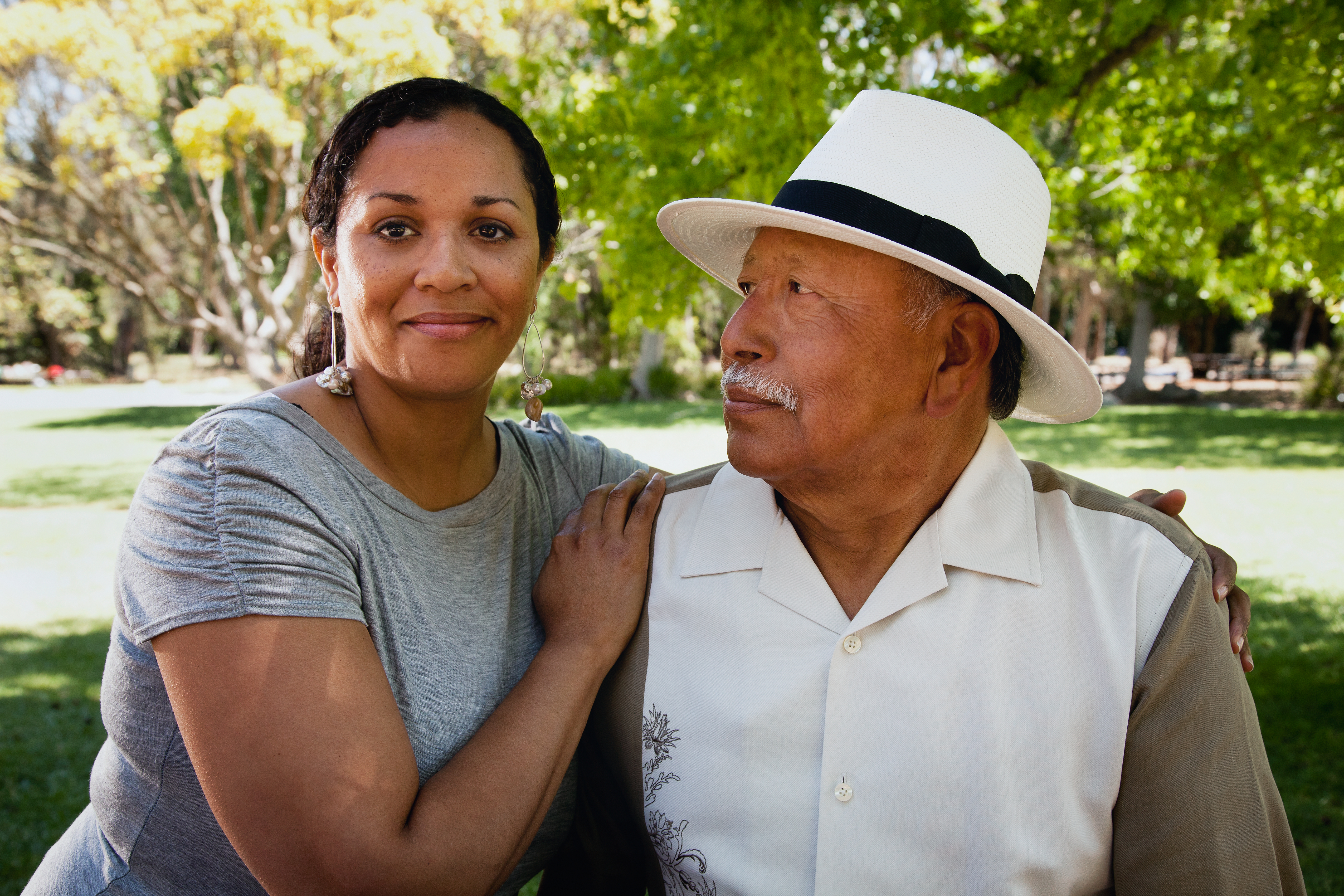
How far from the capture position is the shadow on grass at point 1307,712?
4266mm

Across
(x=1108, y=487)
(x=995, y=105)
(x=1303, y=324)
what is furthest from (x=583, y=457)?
(x=1303, y=324)

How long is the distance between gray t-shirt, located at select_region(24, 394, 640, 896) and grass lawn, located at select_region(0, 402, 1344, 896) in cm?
280

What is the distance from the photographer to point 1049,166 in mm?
6906

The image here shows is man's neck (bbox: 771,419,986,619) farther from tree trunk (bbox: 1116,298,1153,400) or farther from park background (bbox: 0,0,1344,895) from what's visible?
tree trunk (bbox: 1116,298,1153,400)

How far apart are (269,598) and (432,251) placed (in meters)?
0.82

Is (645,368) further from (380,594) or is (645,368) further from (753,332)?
(380,594)

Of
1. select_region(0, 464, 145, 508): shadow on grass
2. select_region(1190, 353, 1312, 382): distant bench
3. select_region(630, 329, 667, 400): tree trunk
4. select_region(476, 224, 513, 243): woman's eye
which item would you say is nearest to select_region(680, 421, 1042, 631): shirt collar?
select_region(476, 224, 513, 243): woman's eye

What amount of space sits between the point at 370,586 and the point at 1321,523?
11275 mm

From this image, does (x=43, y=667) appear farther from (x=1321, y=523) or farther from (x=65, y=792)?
(x=1321, y=523)

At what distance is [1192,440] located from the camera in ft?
55.0

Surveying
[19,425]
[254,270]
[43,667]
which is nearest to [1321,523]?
[43,667]

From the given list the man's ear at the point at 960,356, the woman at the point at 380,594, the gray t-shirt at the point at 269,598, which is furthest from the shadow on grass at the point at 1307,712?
the gray t-shirt at the point at 269,598

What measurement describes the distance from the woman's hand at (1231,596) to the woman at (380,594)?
1.28 meters

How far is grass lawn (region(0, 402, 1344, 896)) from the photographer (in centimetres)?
480
